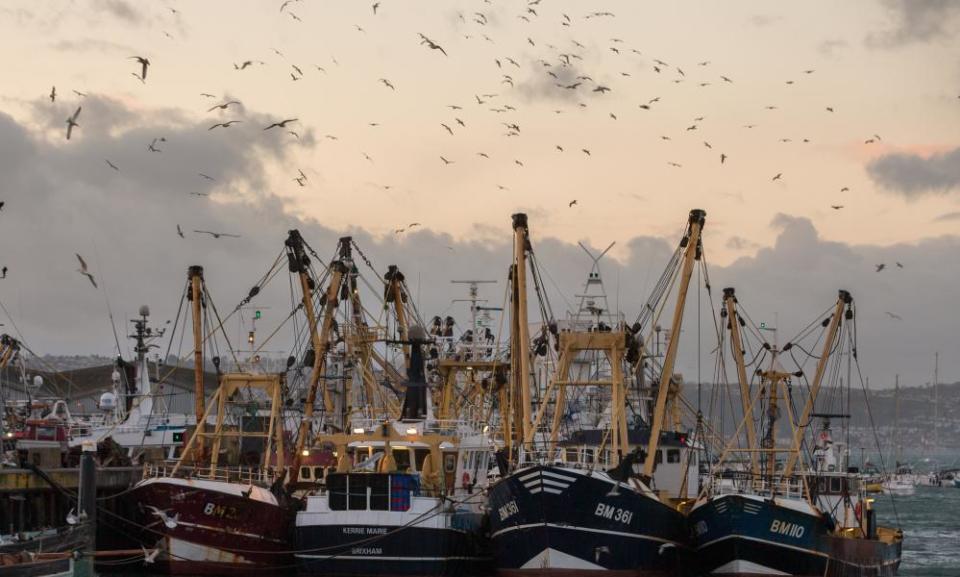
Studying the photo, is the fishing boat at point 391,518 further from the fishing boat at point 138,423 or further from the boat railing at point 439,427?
the fishing boat at point 138,423

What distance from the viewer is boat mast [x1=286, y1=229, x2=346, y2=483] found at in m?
60.6

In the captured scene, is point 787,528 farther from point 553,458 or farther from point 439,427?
point 439,427

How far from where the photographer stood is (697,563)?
5341 cm

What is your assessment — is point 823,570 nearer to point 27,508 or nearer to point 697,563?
point 697,563

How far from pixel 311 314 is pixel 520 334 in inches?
598

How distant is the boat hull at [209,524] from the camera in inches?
2197

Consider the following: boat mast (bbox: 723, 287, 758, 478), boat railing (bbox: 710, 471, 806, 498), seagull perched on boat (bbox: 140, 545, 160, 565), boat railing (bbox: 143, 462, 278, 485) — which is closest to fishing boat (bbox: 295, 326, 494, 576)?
boat railing (bbox: 143, 462, 278, 485)

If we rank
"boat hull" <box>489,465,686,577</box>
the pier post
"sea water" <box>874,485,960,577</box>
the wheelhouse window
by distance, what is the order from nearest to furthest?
the pier post < "boat hull" <box>489,465,686,577</box> < the wheelhouse window < "sea water" <box>874,485,960,577</box>

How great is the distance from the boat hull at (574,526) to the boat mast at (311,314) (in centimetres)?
1249

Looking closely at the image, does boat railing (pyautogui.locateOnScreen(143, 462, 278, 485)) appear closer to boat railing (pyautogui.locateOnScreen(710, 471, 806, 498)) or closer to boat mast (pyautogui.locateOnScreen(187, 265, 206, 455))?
boat mast (pyautogui.locateOnScreen(187, 265, 206, 455))

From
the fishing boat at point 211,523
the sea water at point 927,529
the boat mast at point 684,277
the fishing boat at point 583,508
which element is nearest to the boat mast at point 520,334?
the fishing boat at point 583,508

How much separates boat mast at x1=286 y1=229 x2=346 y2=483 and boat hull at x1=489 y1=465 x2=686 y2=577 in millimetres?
12494

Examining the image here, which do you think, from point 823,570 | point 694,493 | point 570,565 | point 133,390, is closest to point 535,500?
point 570,565

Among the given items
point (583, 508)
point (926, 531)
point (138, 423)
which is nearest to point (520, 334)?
point (583, 508)
